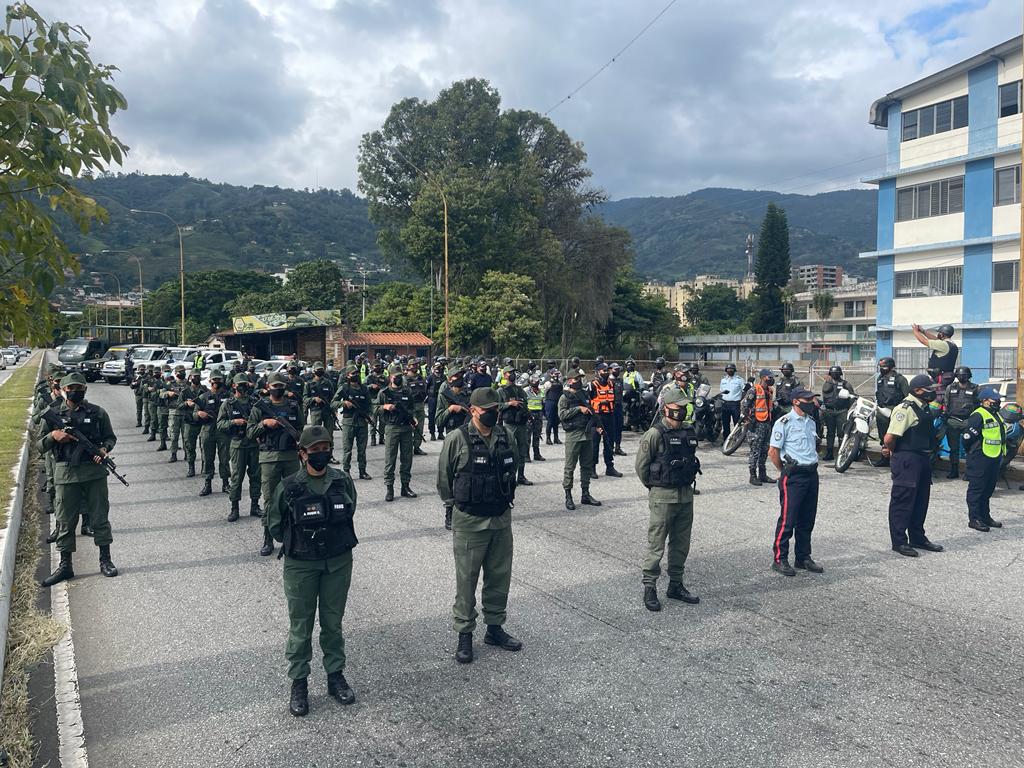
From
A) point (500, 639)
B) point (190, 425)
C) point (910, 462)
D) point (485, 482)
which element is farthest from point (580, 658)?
point (190, 425)

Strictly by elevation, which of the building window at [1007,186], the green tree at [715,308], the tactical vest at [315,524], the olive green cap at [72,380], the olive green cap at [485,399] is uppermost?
the green tree at [715,308]

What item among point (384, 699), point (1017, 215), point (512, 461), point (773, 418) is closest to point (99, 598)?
point (384, 699)

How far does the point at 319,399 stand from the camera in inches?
521

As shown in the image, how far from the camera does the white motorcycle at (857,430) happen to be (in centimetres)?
1316

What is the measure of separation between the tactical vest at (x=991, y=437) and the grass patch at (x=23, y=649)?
992 cm

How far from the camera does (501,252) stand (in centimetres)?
4512

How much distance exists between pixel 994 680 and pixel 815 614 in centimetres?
141

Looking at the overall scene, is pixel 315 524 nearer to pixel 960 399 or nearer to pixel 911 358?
pixel 960 399

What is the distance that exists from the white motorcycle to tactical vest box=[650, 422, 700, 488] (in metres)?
7.92

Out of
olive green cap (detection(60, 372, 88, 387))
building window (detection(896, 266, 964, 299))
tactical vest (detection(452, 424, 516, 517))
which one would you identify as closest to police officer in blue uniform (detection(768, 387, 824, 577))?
tactical vest (detection(452, 424, 516, 517))

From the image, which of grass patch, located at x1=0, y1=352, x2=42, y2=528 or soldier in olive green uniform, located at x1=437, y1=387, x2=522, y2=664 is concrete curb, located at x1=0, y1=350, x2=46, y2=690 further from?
soldier in olive green uniform, located at x1=437, y1=387, x2=522, y2=664

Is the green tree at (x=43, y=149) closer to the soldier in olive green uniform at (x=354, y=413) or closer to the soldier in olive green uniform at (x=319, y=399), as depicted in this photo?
the soldier in olive green uniform at (x=354, y=413)

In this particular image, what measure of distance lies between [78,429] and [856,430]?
12159mm

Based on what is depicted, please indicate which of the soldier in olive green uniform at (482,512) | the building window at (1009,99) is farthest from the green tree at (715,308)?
the soldier in olive green uniform at (482,512)
